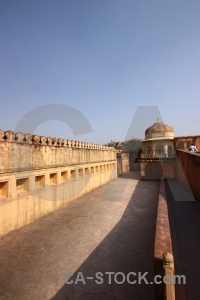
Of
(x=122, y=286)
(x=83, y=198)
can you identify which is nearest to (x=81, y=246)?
(x=122, y=286)

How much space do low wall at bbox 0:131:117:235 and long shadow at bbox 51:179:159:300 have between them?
3204mm

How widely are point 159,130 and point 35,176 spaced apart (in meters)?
23.2

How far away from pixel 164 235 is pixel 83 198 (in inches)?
299

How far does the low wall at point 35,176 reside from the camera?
613cm

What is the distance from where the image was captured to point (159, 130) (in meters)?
27.0

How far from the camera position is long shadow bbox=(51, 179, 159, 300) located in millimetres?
3686

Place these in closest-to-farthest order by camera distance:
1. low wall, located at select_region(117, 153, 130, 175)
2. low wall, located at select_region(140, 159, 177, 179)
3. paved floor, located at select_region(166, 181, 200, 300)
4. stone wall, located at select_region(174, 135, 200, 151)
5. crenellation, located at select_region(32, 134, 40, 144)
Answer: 1. paved floor, located at select_region(166, 181, 200, 300)
2. crenellation, located at select_region(32, 134, 40, 144)
3. low wall, located at select_region(140, 159, 177, 179)
4. stone wall, located at select_region(174, 135, 200, 151)
5. low wall, located at select_region(117, 153, 130, 175)

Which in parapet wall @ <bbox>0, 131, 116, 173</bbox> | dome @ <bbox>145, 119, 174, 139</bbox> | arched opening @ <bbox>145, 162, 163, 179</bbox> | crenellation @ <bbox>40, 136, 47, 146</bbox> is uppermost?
dome @ <bbox>145, 119, 174, 139</bbox>

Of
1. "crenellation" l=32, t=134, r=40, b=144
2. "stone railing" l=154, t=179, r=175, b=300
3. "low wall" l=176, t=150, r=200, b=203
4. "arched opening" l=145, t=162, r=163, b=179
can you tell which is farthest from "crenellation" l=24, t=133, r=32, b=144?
"arched opening" l=145, t=162, r=163, b=179

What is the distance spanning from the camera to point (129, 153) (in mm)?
30297

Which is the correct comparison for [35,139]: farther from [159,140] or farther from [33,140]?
[159,140]

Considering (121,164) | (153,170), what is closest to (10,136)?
(153,170)

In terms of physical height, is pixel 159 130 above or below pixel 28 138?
above

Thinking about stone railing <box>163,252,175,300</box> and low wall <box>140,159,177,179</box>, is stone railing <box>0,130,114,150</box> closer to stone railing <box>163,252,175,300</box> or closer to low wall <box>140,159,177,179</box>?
stone railing <box>163,252,175,300</box>
